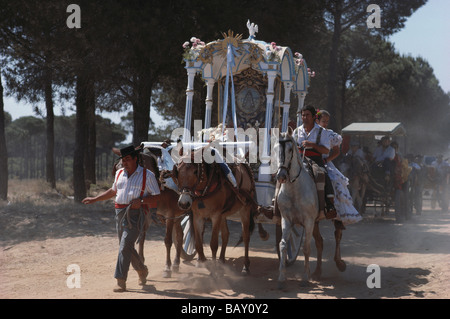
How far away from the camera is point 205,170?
26.3 feet

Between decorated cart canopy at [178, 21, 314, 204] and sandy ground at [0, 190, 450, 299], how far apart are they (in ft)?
6.39

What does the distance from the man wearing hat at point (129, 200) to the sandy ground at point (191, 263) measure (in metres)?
0.46

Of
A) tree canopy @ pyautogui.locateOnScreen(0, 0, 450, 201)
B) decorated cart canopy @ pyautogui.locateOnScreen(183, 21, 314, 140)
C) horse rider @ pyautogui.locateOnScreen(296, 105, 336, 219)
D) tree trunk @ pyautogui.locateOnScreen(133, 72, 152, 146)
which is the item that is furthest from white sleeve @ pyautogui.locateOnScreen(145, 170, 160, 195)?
tree trunk @ pyautogui.locateOnScreen(133, 72, 152, 146)

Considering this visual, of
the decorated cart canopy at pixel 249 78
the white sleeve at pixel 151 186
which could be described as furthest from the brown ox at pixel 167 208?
the decorated cart canopy at pixel 249 78

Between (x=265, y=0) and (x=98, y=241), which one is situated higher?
(x=265, y=0)

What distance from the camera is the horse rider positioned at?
8164 mm

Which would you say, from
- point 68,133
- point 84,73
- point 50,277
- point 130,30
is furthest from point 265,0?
point 68,133

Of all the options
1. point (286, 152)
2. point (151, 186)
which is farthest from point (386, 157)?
point (151, 186)

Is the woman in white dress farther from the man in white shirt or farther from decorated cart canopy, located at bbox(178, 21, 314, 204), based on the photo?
the man in white shirt

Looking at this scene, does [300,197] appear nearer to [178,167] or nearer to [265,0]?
[178,167]

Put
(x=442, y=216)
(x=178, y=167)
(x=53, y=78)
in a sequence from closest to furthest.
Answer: (x=178, y=167) < (x=53, y=78) < (x=442, y=216)

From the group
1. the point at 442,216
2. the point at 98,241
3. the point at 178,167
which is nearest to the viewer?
the point at 178,167

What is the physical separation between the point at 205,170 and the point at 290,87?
15.6 ft
